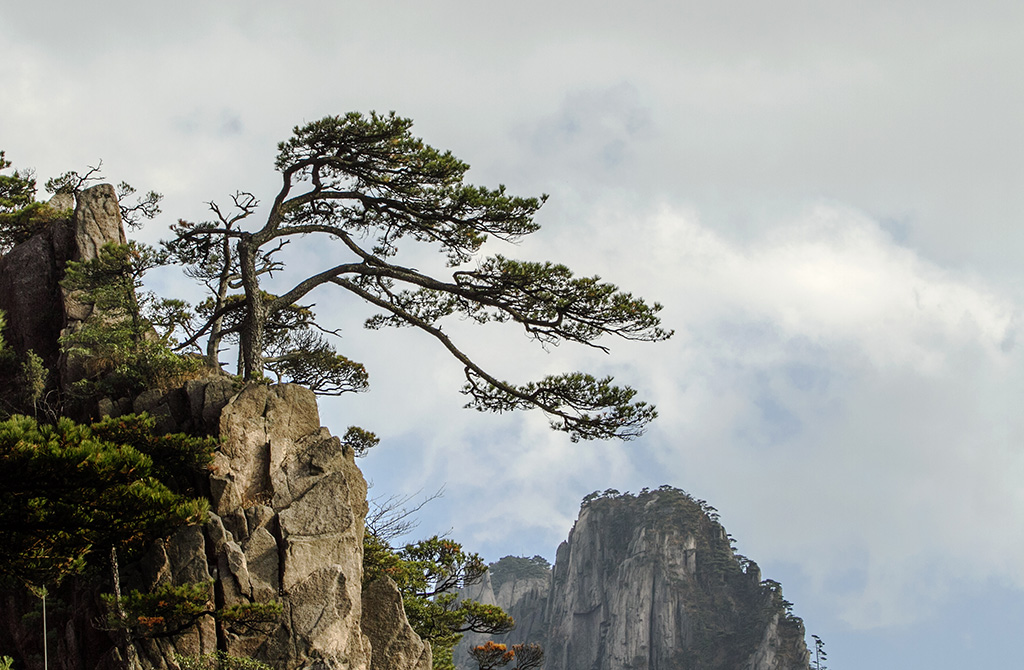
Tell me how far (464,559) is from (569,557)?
103605 millimetres

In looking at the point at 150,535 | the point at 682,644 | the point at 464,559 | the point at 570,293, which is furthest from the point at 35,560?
the point at 682,644

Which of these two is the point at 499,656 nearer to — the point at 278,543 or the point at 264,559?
the point at 278,543

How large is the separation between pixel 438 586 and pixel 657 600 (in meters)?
89.0

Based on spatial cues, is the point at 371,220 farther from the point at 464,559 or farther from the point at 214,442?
the point at 464,559

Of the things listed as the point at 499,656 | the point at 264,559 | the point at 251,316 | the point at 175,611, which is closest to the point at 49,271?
the point at 251,316

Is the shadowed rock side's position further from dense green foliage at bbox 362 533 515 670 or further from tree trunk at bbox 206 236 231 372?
dense green foliage at bbox 362 533 515 670

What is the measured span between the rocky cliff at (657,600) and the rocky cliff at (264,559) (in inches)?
3314

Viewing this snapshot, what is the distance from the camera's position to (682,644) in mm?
98000

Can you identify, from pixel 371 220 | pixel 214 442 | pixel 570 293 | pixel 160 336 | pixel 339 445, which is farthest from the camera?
pixel 160 336

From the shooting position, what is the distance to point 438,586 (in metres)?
17.4

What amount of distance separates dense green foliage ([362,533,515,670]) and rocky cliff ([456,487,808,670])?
254ft

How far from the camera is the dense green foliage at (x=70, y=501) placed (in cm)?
788

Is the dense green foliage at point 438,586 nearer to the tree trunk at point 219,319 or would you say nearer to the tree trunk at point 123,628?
the tree trunk at point 219,319

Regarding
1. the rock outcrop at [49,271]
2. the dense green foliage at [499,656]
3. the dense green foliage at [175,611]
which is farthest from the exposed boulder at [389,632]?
the rock outcrop at [49,271]
